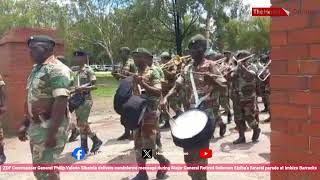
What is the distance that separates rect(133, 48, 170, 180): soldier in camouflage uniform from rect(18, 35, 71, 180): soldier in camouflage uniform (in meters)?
1.46

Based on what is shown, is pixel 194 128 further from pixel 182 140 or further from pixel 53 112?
pixel 53 112

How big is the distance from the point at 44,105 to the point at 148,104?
171 centimetres

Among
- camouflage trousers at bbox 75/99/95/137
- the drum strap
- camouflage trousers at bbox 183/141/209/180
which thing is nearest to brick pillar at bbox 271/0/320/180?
camouflage trousers at bbox 183/141/209/180

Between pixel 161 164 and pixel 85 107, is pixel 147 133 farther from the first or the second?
pixel 85 107

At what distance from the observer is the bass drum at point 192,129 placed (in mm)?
4039

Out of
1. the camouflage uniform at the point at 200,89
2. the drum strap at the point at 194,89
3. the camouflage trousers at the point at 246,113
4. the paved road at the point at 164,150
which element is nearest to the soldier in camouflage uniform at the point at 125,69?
the paved road at the point at 164,150

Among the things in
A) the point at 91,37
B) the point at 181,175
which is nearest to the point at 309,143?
the point at 181,175

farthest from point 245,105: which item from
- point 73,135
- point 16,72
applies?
point 16,72

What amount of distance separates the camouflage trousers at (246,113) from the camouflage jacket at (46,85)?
434 cm

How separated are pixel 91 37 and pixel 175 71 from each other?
102 ft

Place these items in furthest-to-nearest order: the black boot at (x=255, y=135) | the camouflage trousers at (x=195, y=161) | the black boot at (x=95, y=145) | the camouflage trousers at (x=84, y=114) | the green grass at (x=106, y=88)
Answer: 1. the green grass at (x=106, y=88)
2. the black boot at (x=255, y=135)
3. the black boot at (x=95, y=145)
4. the camouflage trousers at (x=84, y=114)
5. the camouflage trousers at (x=195, y=161)

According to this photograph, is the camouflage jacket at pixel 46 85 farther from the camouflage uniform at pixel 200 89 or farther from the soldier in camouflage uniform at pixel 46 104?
the camouflage uniform at pixel 200 89

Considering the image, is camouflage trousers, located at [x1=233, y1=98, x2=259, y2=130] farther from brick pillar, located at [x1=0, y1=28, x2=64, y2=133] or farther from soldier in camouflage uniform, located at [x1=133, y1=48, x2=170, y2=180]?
brick pillar, located at [x1=0, y1=28, x2=64, y2=133]

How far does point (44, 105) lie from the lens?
416cm
